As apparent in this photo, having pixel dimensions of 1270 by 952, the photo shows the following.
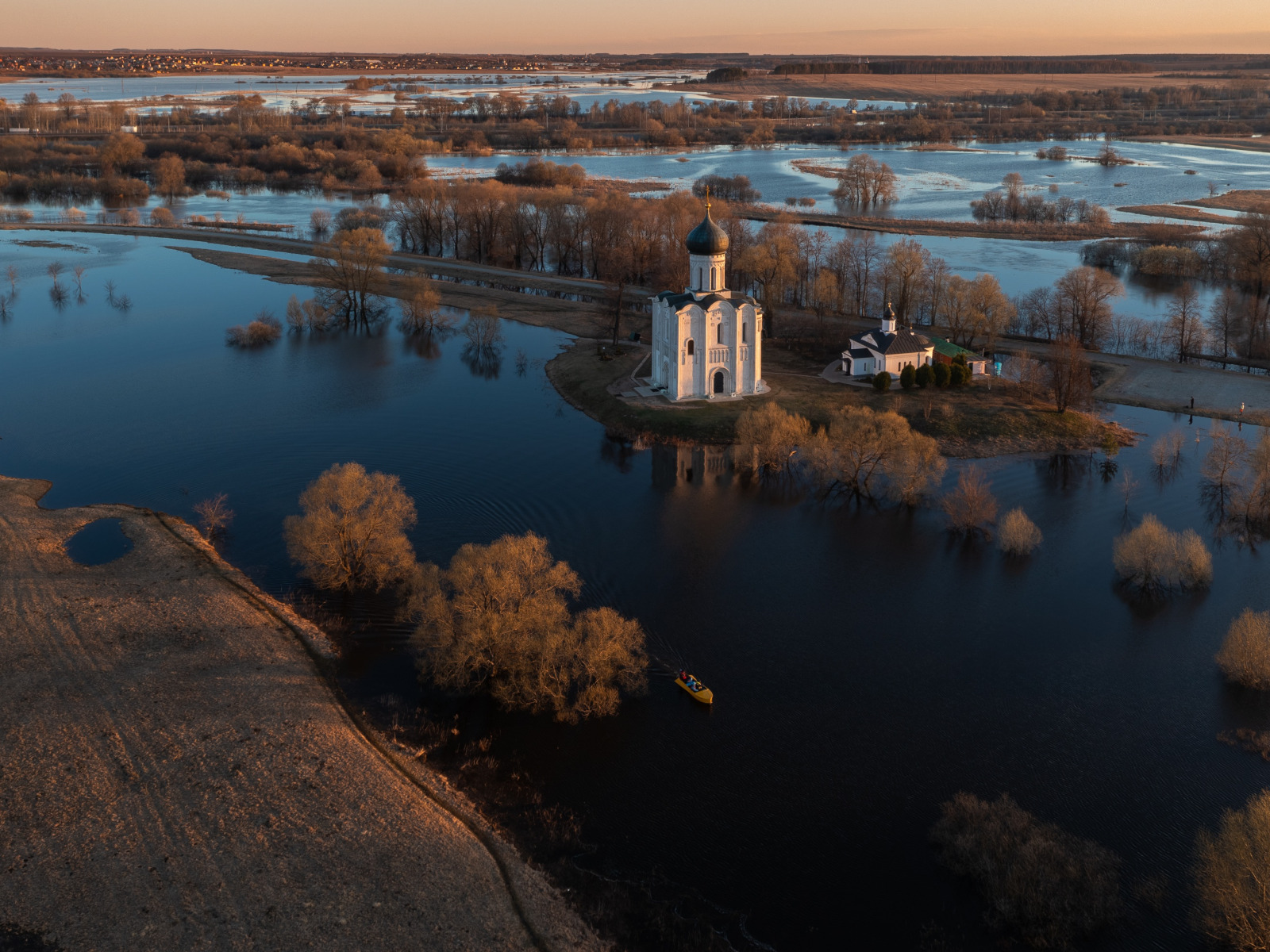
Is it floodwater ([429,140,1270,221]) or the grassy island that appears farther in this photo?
floodwater ([429,140,1270,221])

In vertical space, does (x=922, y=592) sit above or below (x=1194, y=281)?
below

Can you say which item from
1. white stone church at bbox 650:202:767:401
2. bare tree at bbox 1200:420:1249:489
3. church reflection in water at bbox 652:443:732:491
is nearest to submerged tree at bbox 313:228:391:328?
white stone church at bbox 650:202:767:401

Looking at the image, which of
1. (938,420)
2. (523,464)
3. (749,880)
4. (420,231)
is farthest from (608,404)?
(420,231)

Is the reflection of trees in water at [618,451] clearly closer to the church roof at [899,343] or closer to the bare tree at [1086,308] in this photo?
the church roof at [899,343]

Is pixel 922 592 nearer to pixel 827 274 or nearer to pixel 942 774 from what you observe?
pixel 942 774

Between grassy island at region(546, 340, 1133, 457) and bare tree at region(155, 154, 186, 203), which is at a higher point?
bare tree at region(155, 154, 186, 203)

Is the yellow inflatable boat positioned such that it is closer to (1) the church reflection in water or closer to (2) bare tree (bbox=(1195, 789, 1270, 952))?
(2) bare tree (bbox=(1195, 789, 1270, 952))

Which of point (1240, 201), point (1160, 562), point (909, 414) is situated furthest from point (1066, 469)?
point (1240, 201)
